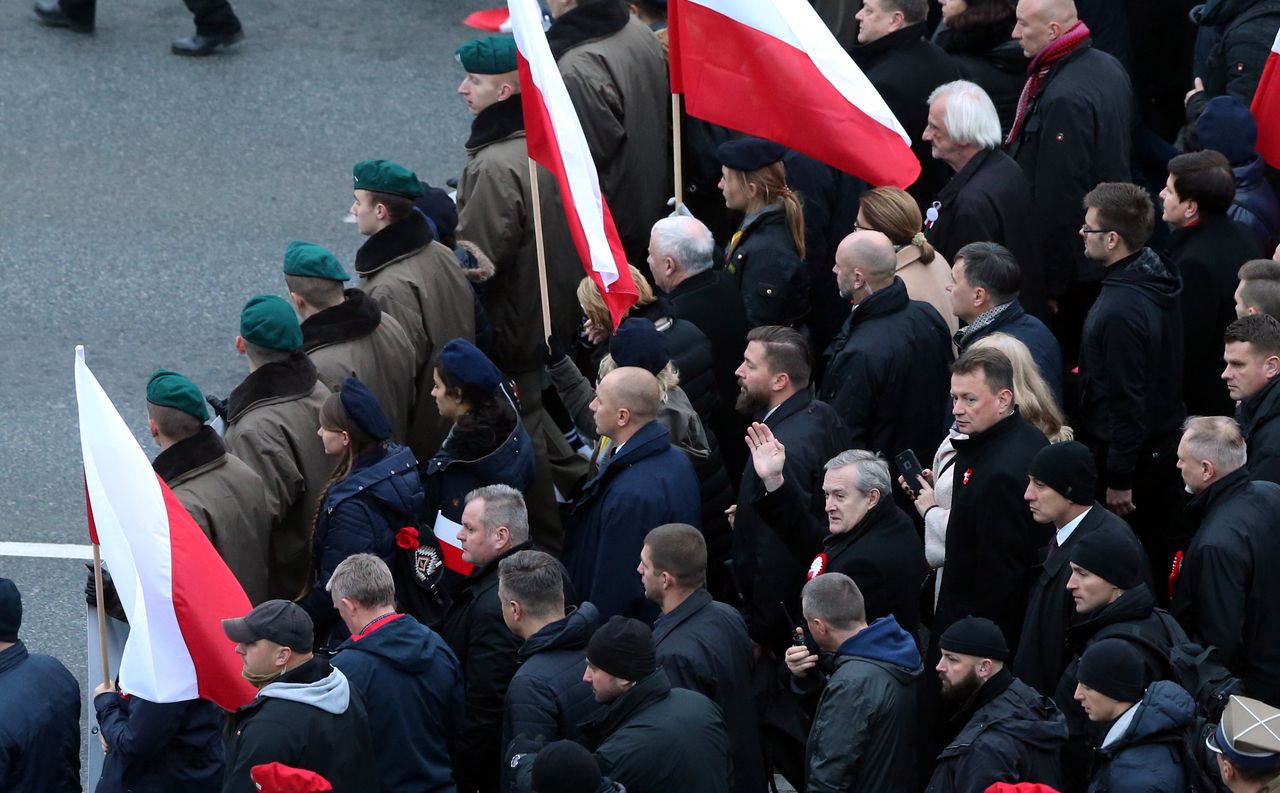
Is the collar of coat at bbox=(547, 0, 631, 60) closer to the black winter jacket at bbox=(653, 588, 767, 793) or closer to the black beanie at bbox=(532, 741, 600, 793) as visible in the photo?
A: the black winter jacket at bbox=(653, 588, 767, 793)

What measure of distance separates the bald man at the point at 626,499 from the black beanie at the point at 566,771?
1.74 meters

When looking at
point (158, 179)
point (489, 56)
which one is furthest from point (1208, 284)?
point (158, 179)

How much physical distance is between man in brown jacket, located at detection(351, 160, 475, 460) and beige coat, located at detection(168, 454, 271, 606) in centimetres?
142

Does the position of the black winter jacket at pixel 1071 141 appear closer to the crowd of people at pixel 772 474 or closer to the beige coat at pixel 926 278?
the crowd of people at pixel 772 474

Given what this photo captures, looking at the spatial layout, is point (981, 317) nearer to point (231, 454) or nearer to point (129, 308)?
point (231, 454)

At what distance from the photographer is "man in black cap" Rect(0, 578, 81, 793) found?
6426 millimetres

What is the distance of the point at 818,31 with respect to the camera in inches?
332

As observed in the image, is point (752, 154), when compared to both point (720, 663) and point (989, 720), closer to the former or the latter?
point (720, 663)

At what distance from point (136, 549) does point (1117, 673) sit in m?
3.18

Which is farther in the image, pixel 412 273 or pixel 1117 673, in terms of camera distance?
pixel 412 273

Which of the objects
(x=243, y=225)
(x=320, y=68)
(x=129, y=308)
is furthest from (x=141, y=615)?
(x=320, y=68)

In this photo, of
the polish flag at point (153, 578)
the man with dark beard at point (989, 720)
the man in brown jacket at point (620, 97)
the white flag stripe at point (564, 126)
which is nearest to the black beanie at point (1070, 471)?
the man with dark beard at point (989, 720)

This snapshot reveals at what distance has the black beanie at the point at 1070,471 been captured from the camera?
6.54 metres

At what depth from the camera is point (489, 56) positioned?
30.4ft
